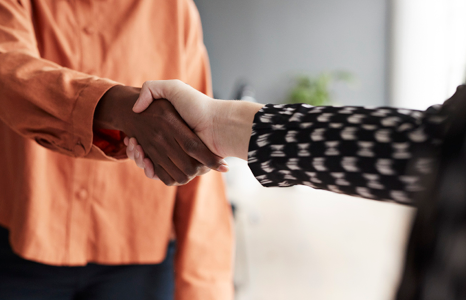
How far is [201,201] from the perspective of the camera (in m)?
0.84

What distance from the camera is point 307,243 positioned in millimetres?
2660

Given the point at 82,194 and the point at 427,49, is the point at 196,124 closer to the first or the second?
the point at 82,194

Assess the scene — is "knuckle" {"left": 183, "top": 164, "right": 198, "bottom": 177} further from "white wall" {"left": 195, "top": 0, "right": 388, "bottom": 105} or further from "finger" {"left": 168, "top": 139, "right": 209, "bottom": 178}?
"white wall" {"left": 195, "top": 0, "right": 388, "bottom": 105}

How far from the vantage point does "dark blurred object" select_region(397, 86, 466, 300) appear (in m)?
0.24

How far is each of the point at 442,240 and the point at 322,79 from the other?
3.38 meters

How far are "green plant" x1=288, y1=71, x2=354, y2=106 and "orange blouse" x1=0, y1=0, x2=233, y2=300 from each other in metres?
2.74

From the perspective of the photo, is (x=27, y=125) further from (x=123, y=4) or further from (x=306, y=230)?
(x=306, y=230)

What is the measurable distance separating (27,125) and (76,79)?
113 mm

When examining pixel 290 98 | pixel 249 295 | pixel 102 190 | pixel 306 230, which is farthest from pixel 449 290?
pixel 290 98

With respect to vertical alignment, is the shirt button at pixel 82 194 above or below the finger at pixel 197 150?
below

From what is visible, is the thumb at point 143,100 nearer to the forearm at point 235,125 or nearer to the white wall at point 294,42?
the forearm at point 235,125

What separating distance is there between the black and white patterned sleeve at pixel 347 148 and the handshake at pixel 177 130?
92mm

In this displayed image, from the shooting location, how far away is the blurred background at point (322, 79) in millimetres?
2454

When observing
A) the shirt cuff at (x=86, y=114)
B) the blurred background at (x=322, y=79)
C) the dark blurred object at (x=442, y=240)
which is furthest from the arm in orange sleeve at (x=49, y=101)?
the blurred background at (x=322, y=79)
